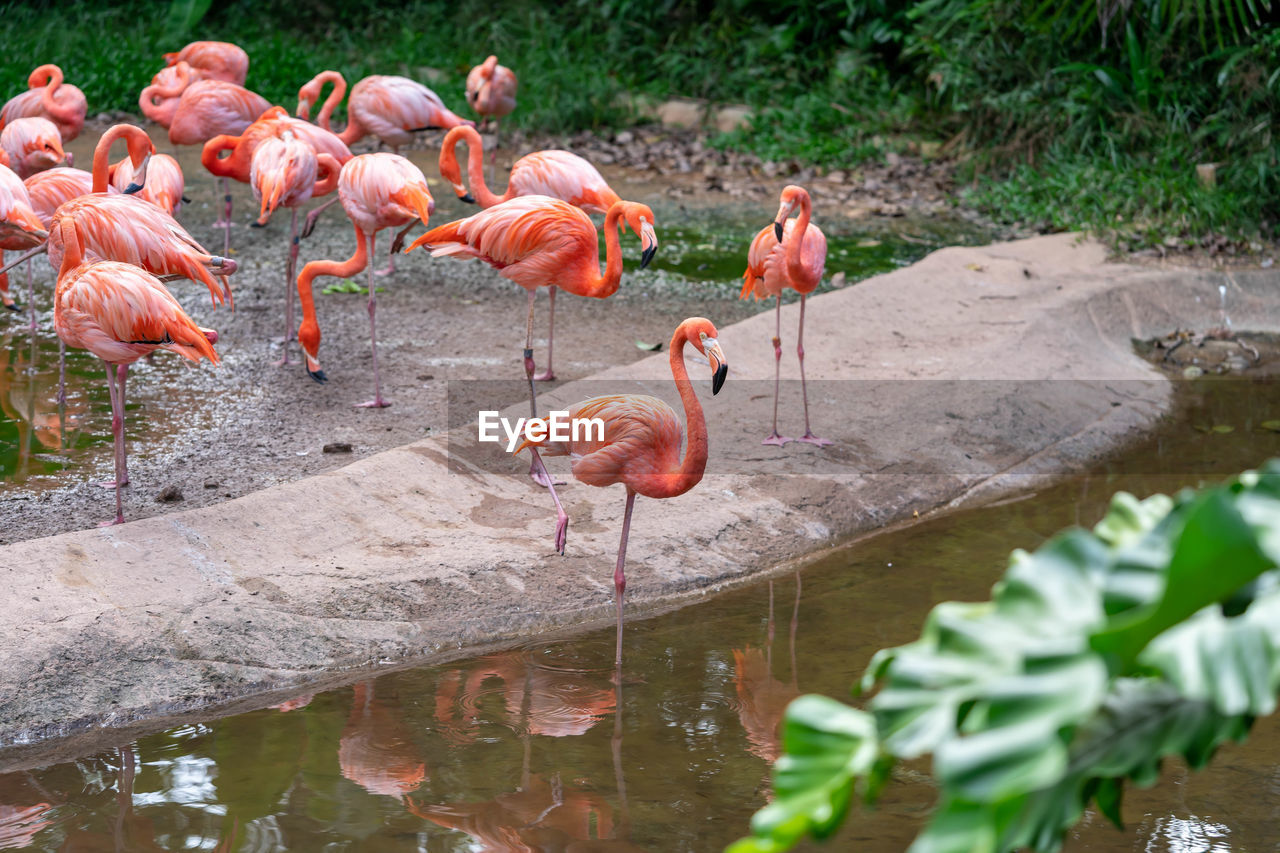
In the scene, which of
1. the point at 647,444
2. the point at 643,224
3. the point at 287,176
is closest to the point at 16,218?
the point at 287,176

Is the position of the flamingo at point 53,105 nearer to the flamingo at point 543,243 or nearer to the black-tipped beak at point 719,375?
the flamingo at point 543,243

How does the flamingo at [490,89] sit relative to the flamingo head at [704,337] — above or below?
above

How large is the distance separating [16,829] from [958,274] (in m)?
5.28

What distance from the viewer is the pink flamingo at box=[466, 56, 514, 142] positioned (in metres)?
8.95

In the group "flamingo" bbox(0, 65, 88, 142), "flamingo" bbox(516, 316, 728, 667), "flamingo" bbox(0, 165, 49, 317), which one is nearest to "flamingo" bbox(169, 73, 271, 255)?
"flamingo" bbox(0, 65, 88, 142)

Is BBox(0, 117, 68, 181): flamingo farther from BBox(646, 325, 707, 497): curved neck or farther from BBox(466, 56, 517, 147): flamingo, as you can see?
BBox(646, 325, 707, 497): curved neck

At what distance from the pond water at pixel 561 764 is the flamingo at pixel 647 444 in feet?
0.92

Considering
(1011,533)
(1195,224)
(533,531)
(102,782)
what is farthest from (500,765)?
(1195,224)

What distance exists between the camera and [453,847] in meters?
2.68

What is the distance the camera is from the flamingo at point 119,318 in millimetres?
3914

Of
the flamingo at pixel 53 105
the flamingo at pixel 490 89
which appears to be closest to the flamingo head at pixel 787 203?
the flamingo at pixel 53 105

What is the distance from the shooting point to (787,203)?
463 cm

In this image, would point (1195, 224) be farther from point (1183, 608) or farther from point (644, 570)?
point (1183, 608)

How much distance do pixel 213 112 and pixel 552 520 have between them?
14.8 ft
